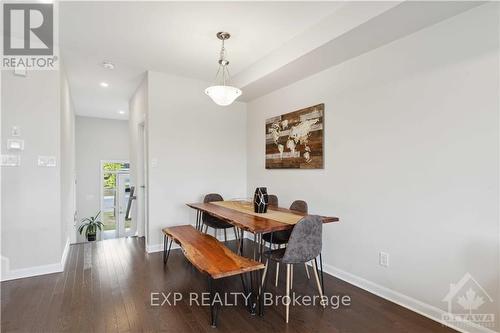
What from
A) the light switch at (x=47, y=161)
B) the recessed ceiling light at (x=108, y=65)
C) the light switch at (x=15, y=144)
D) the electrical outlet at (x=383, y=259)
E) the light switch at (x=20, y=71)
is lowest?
the electrical outlet at (x=383, y=259)

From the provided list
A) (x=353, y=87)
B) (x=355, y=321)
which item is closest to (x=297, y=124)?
(x=353, y=87)

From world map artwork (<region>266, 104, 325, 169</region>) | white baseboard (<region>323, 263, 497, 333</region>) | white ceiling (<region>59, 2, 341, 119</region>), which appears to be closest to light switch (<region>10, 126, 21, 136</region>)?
white ceiling (<region>59, 2, 341, 119</region>)

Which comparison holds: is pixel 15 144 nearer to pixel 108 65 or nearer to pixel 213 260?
pixel 108 65

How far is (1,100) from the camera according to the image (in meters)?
2.73

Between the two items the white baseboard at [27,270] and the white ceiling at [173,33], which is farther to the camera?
the white baseboard at [27,270]

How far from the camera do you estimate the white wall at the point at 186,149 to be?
12.4ft

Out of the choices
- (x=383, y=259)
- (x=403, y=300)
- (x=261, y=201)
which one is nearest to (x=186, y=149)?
(x=261, y=201)

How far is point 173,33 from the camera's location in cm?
272

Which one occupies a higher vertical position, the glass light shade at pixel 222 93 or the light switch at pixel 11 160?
the glass light shade at pixel 222 93

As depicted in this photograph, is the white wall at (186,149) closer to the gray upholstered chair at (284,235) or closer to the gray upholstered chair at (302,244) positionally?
the gray upholstered chair at (284,235)

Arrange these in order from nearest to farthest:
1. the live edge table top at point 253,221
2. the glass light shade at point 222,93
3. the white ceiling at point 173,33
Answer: the live edge table top at point 253,221
the white ceiling at point 173,33
the glass light shade at point 222,93

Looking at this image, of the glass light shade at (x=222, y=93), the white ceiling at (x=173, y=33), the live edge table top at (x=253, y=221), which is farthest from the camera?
the glass light shade at (x=222, y=93)

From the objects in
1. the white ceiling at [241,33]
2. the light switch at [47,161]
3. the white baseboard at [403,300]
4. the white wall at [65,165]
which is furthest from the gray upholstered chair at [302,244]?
the white wall at [65,165]

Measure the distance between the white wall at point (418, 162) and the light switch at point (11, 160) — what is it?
3442 mm
